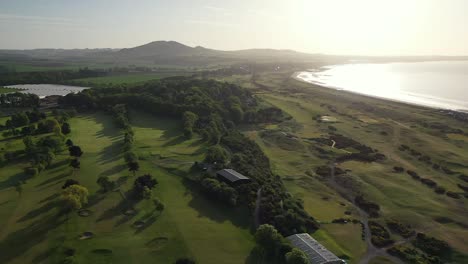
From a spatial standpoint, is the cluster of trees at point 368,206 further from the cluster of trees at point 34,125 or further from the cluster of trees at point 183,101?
the cluster of trees at point 34,125

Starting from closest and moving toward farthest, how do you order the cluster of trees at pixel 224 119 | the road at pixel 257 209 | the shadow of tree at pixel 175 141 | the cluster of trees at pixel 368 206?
the road at pixel 257 209 → the cluster of trees at pixel 224 119 → the cluster of trees at pixel 368 206 → the shadow of tree at pixel 175 141

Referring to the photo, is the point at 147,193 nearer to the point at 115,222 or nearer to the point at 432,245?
the point at 115,222

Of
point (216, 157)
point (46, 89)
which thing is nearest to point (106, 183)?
point (216, 157)

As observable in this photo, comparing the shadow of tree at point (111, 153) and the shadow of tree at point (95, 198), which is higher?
the shadow of tree at point (111, 153)

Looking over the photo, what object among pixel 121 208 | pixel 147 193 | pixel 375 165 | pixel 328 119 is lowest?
pixel 375 165

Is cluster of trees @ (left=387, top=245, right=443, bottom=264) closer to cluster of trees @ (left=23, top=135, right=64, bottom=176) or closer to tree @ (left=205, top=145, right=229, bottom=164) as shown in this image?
tree @ (left=205, top=145, right=229, bottom=164)

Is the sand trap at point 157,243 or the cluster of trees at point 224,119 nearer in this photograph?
the sand trap at point 157,243

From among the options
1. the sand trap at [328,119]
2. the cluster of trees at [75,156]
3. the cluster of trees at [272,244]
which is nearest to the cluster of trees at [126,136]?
the cluster of trees at [75,156]
